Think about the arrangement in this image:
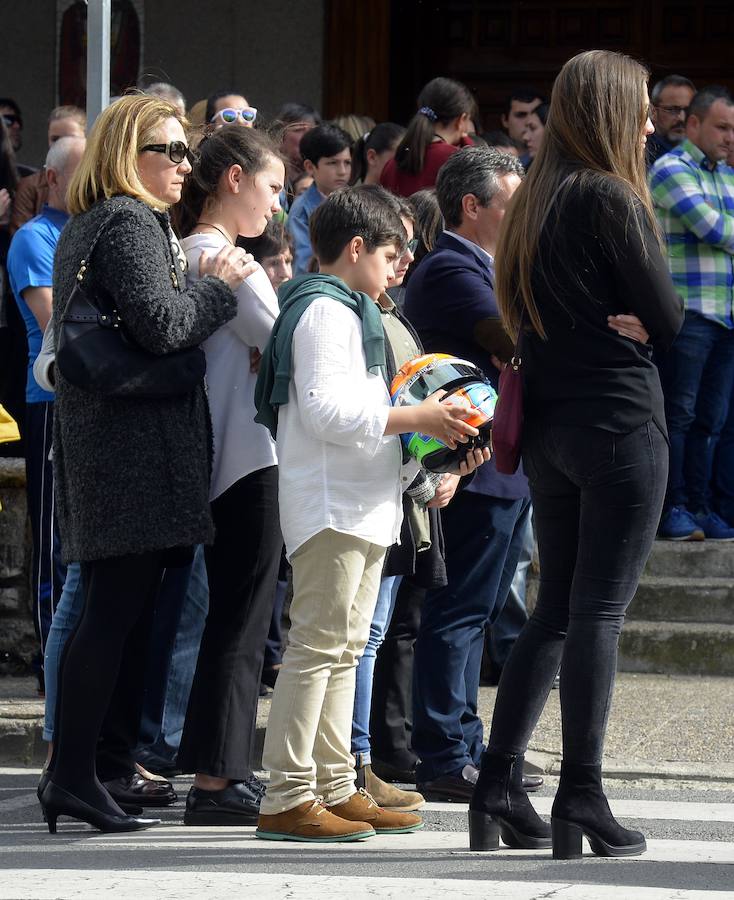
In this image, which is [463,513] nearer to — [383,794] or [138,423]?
[383,794]

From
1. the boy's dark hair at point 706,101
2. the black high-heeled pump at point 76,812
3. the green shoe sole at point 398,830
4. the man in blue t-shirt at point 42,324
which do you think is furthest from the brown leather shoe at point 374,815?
the boy's dark hair at point 706,101

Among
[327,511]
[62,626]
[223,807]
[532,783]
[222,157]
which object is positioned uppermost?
[222,157]

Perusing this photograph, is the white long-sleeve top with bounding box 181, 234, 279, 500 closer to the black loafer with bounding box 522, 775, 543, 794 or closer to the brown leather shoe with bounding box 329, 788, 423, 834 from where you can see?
the brown leather shoe with bounding box 329, 788, 423, 834

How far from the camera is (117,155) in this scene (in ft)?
15.5

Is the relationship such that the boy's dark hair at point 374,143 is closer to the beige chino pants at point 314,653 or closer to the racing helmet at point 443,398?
the racing helmet at point 443,398

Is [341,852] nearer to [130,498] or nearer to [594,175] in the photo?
[130,498]

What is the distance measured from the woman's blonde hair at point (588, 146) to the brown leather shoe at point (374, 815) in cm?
134

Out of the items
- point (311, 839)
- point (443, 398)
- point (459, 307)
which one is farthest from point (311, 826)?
point (459, 307)

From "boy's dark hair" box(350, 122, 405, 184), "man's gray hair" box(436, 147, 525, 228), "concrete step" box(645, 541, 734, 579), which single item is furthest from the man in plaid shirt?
"man's gray hair" box(436, 147, 525, 228)

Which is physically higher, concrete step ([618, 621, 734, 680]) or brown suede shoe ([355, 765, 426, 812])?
brown suede shoe ([355, 765, 426, 812])

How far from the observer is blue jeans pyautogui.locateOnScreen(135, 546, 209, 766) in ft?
18.3

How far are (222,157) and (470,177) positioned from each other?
83cm

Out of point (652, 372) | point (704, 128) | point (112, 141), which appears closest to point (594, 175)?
point (652, 372)

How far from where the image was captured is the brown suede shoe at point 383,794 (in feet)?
16.5
